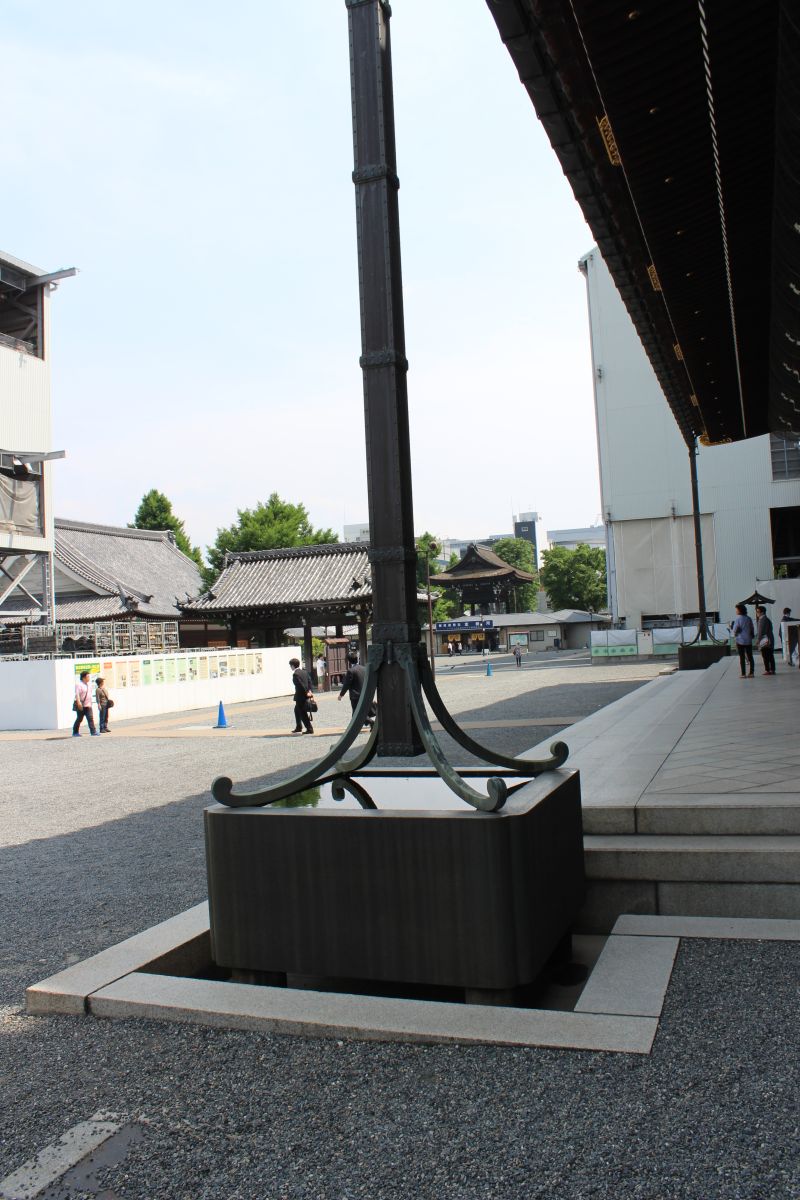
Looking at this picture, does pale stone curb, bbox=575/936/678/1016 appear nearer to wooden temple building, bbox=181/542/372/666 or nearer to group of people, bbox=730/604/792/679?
group of people, bbox=730/604/792/679

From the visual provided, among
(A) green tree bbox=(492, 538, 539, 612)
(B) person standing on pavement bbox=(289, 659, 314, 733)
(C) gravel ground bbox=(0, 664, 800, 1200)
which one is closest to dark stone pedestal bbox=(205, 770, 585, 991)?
(C) gravel ground bbox=(0, 664, 800, 1200)

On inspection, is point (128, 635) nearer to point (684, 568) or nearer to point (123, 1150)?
point (123, 1150)

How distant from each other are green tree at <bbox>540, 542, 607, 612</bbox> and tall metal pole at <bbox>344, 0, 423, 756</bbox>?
84.6 m

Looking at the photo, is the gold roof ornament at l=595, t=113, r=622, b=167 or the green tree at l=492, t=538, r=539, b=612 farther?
the green tree at l=492, t=538, r=539, b=612

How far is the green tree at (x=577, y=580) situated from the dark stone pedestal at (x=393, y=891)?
85.3 m

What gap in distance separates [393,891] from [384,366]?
2.37m

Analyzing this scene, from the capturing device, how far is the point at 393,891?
3.39 metres

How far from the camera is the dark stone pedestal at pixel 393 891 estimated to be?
3244mm

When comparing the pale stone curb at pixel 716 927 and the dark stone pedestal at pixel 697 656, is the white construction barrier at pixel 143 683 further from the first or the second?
the pale stone curb at pixel 716 927

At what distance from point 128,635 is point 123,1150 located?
88.6 ft

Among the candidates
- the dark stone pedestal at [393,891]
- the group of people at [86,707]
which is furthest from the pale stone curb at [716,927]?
the group of people at [86,707]

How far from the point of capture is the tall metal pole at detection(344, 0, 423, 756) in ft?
12.9

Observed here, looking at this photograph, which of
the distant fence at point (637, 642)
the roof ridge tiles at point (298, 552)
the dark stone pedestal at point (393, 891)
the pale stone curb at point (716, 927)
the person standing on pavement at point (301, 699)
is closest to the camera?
the dark stone pedestal at point (393, 891)

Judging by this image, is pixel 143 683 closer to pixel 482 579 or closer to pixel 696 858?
pixel 696 858
